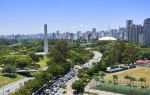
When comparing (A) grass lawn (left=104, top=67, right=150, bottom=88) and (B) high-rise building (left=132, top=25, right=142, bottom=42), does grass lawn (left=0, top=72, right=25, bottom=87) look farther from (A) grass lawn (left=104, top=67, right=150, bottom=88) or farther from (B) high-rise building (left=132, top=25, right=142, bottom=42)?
(B) high-rise building (left=132, top=25, right=142, bottom=42)

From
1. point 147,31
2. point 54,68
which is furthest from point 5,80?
point 147,31

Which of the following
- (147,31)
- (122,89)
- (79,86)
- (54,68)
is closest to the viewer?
(79,86)

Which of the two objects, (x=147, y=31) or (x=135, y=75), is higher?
(x=147, y=31)

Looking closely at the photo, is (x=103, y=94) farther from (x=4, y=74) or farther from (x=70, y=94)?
(x=4, y=74)

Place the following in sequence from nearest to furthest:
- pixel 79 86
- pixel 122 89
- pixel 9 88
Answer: pixel 79 86 → pixel 122 89 → pixel 9 88

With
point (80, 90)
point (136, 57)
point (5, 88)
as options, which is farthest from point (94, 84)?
point (136, 57)

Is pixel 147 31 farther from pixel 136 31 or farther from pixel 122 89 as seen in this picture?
pixel 122 89

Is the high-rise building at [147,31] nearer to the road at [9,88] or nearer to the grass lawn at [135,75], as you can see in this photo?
the grass lawn at [135,75]

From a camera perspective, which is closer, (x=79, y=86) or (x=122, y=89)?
(x=79, y=86)

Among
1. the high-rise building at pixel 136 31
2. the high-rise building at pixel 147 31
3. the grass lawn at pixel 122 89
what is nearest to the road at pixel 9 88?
the grass lawn at pixel 122 89

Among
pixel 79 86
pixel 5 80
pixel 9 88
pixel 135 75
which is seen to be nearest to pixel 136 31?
pixel 135 75

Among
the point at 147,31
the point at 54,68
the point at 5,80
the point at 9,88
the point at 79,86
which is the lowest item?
the point at 9,88
